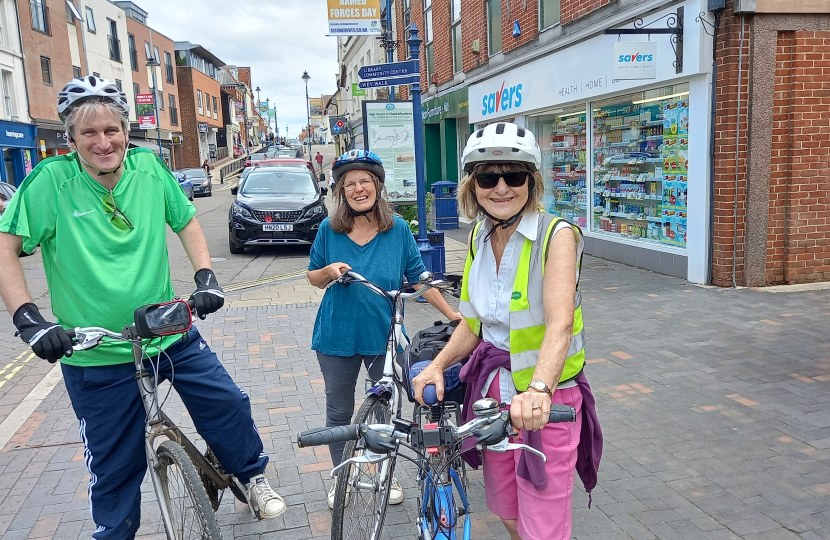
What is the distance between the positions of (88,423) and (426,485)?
4.72ft

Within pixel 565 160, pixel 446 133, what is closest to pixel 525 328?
pixel 565 160

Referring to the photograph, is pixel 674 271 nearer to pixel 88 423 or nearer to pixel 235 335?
pixel 235 335

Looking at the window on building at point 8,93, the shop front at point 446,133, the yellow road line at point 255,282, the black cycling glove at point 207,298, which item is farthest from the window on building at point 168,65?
the black cycling glove at point 207,298

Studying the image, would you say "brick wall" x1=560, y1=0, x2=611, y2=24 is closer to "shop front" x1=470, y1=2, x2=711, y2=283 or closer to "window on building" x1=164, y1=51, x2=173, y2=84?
"shop front" x1=470, y1=2, x2=711, y2=283

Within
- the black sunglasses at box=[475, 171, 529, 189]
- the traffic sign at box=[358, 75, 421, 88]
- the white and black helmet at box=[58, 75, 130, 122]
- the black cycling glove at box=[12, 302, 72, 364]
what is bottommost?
the black cycling glove at box=[12, 302, 72, 364]

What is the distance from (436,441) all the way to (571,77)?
10.0 m

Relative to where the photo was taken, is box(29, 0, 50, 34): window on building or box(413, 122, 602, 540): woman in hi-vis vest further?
box(29, 0, 50, 34): window on building

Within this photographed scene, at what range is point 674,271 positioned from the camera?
8.96 metres

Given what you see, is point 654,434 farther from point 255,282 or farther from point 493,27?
point 493,27

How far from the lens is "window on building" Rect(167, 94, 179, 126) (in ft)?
167

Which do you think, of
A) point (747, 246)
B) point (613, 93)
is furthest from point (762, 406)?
point (613, 93)

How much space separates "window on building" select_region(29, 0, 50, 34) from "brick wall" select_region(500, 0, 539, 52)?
2444 cm

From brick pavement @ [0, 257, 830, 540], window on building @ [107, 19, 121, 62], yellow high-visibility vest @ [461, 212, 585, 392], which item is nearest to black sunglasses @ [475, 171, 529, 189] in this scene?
yellow high-visibility vest @ [461, 212, 585, 392]

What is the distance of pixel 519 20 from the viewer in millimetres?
13258
